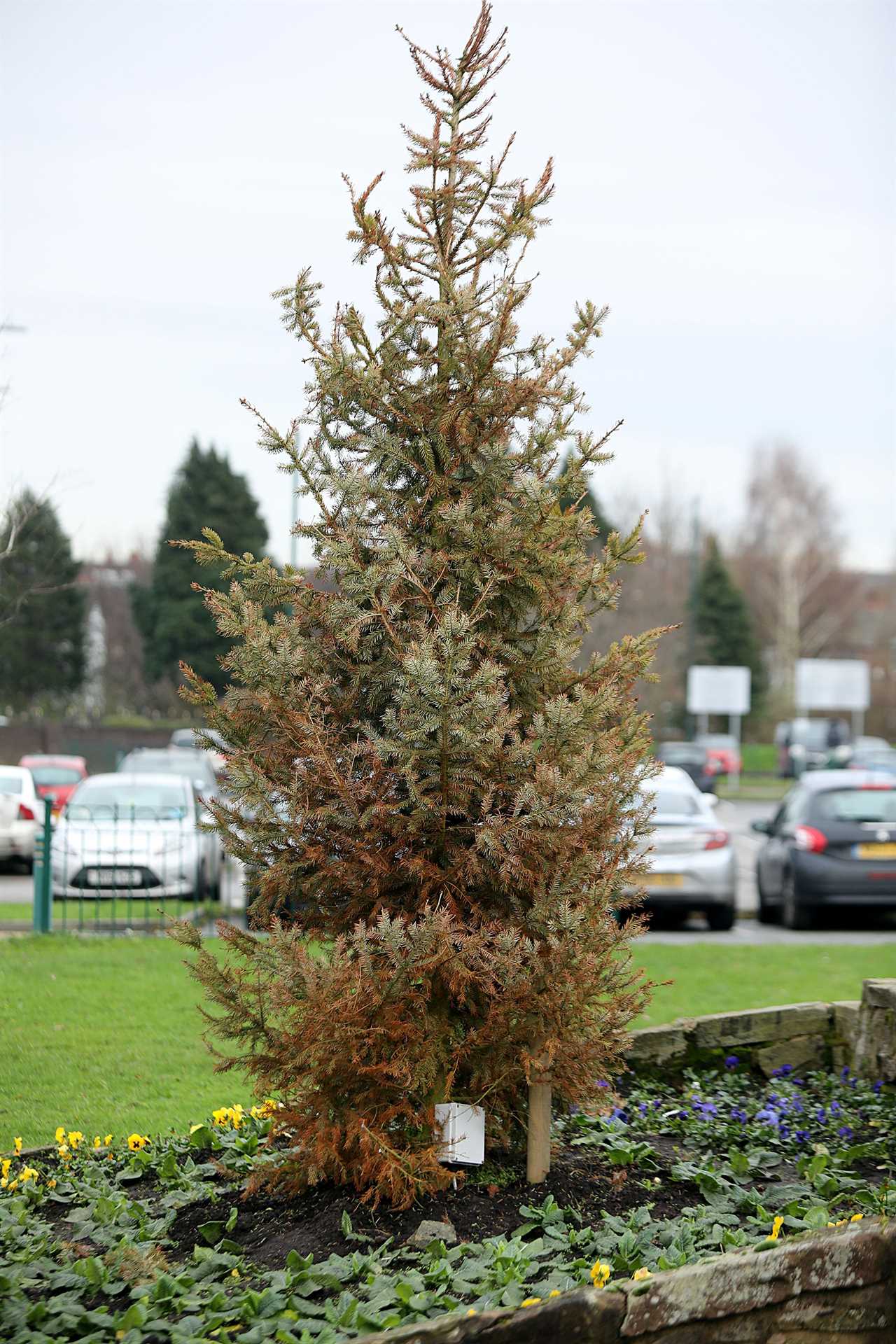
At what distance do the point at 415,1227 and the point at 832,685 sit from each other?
54.6m

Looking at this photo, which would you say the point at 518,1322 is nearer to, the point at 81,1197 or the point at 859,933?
the point at 81,1197

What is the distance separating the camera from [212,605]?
4.08m

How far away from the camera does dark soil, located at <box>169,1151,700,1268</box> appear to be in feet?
11.9

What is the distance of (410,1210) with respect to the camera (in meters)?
3.79

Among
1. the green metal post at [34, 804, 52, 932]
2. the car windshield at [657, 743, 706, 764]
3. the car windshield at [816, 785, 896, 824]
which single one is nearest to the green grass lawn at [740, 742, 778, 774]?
the car windshield at [657, 743, 706, 764]

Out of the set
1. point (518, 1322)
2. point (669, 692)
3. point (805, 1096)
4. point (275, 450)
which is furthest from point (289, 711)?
point (669, 692)

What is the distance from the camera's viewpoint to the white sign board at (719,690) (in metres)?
49.4

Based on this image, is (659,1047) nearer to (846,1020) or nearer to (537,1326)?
(846,1020)

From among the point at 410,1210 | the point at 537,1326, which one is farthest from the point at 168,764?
the point at 537,1326

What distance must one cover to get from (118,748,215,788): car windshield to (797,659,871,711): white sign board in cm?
3932

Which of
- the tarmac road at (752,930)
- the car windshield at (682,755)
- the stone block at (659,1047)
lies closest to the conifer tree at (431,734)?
the stone block at (659,1047)

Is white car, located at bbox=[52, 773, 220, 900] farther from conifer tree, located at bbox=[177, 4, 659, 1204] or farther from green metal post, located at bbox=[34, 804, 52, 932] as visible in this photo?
conifer tree, located at bbox=[177, 4, 659, 1204]

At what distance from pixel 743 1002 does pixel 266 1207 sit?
530 cm

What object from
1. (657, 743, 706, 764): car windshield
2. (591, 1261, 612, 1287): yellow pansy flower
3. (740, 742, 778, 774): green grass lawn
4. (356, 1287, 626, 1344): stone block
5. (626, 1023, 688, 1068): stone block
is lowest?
(740, 742, 778, 774): green grass lawn
